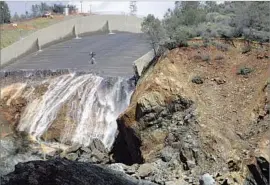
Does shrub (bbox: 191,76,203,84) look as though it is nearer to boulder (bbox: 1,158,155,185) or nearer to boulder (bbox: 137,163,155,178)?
boulder (bbox: 137,163,155,178)

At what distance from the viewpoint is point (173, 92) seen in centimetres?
3077

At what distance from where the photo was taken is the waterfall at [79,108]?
125 feet

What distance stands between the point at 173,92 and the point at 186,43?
15.7 feet

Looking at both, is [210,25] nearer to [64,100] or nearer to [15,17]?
[64,100]

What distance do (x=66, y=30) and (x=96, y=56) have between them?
35.9 ft

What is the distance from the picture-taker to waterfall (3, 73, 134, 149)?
1495 inches

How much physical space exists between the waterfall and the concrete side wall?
1285 cm

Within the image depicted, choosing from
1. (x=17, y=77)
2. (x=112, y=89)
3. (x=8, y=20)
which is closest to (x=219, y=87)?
(x=112, y=89)

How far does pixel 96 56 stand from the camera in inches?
2058

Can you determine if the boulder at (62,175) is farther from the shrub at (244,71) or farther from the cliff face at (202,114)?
the shrub at (244,71)

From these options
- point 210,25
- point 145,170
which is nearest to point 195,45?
point 210,25

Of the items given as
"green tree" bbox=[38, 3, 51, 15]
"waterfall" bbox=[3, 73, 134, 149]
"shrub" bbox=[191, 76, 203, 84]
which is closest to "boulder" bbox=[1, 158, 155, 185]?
"shrub" bbox=[191, 76, 203, 84]

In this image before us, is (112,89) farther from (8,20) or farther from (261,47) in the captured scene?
(8,20)

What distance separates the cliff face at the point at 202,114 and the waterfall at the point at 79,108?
153 inches
